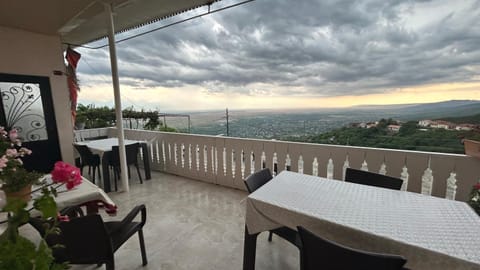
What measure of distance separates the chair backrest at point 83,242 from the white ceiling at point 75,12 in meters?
3.08

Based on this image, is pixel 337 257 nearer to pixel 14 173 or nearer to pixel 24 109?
pixel 14 173

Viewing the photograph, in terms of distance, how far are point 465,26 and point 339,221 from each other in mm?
2854

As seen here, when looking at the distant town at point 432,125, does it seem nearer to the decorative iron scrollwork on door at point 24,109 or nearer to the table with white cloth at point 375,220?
the table with white cloth at point 375,220

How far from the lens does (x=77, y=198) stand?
168 centimetres

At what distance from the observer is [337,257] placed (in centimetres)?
98

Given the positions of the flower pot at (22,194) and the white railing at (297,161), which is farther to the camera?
the white railing at (297,161)

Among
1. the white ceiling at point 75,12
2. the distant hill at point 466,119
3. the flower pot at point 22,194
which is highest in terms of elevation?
the white ceiling at point 75,12

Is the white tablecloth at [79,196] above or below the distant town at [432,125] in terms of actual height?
below

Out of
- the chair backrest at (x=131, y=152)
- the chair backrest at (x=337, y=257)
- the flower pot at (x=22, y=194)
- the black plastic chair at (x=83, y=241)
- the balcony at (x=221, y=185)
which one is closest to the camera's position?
the chair backrest at (x=337, y=257)

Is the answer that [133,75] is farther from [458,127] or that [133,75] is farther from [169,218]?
[458,127]

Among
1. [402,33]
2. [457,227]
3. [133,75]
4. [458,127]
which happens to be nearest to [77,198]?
[457,227]

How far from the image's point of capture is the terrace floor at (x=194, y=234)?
190 centimetres

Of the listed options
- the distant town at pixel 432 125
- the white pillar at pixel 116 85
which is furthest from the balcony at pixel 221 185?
the white pillar at pixel 116 85

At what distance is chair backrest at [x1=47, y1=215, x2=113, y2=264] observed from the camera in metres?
1.29
